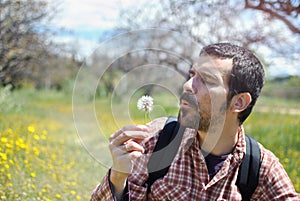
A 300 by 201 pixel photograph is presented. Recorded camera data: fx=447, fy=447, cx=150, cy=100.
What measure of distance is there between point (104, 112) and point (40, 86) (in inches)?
863

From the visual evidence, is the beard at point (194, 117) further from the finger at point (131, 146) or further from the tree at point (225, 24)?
the tree at point (225, 24)

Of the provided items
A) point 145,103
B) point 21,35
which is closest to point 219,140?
point 145,103

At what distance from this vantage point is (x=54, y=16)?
10.2 m

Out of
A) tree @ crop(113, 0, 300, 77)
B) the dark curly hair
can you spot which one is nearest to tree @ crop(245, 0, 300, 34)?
tree @ crop(113, 0, 300, 77)

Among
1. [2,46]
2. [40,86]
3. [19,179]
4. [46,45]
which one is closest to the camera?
[19,179]

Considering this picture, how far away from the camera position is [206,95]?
1657 millimetres

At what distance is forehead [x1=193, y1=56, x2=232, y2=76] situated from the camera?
1697 millimetres

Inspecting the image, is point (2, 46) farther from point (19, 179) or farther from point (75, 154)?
point (19, 179)

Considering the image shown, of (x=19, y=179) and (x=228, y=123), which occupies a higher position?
(x=228, y=123)

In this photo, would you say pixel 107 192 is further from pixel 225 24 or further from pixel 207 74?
pixel 225 24

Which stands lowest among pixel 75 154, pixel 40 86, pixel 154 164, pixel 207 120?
pixel 40 86

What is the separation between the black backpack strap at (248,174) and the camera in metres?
1.74

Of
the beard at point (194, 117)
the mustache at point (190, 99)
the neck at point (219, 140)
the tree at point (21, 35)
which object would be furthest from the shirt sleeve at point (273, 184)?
the tree at point (21, 35)

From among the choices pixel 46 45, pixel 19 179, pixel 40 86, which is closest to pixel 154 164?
pixel 19 179
